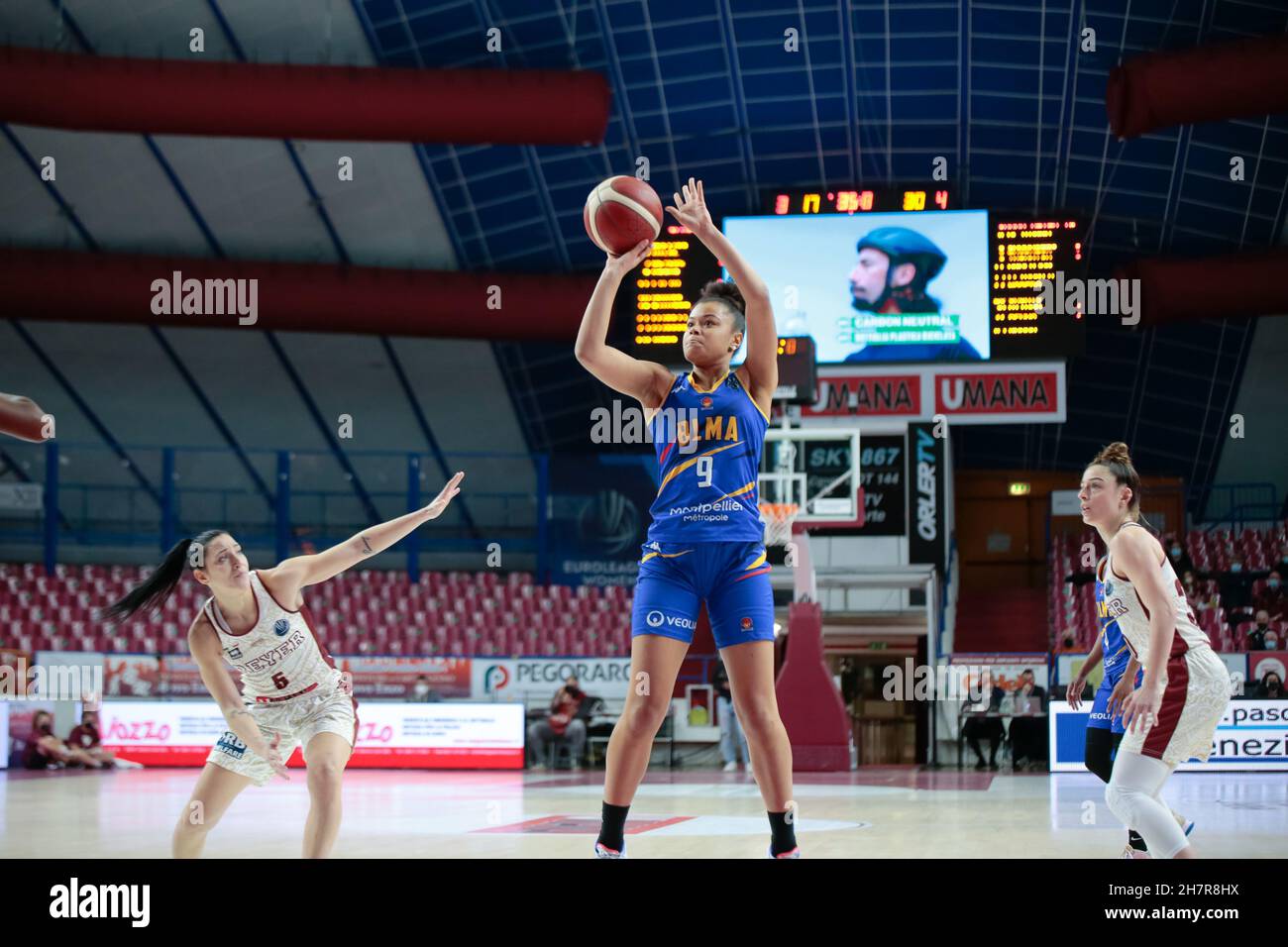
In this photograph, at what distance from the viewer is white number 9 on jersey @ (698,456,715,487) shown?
5.43 m

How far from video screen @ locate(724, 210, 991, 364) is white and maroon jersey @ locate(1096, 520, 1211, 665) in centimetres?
1659

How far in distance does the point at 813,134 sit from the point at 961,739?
1155cm

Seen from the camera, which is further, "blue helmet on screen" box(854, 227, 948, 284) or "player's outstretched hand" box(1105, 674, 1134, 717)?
"blue helmet on screen" box(854, 227, 948, 284)

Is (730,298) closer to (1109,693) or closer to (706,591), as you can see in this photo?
(706,591)

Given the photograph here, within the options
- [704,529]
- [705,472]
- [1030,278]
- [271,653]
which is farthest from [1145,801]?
[1030,278]

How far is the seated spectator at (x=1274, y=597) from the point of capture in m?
22.9

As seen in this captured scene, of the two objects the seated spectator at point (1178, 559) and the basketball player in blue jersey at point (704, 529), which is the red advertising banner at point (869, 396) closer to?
the seated spectator at point (1178, 559)

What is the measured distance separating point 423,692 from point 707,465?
1595 centimetres

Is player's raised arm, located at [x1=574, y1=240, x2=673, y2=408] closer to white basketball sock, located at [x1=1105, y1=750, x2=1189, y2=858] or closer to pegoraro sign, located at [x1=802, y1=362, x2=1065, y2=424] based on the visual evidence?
white basketball sock, located at [x1=1105, y1=750, x2=1189, y2=858]

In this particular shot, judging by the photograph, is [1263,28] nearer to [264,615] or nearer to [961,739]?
[961,739]

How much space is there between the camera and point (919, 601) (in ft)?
83.8

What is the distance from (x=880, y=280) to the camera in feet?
77.2

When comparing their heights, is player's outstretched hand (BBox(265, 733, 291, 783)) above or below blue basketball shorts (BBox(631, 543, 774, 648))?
below

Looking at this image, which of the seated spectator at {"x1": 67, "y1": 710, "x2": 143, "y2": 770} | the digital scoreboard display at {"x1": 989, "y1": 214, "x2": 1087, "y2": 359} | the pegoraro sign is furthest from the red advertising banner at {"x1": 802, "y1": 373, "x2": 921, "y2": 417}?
the seated spectator at {"x1": 67, "y1": 710, "x2": 143, "y2": 770}
